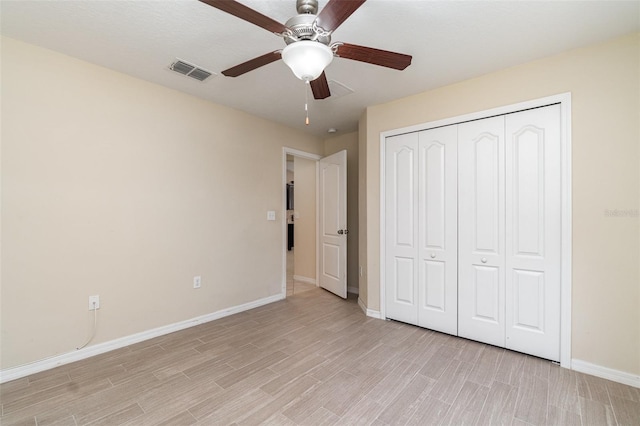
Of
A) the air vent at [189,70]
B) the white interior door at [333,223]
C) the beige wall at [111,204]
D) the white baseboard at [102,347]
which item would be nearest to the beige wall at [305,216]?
the white interior door at [333,223]

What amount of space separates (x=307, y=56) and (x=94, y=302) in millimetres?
2712

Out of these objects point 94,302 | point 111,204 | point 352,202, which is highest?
point 352,202

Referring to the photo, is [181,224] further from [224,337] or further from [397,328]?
[397,328]

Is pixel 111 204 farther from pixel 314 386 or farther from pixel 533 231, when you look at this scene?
pixel 533 231

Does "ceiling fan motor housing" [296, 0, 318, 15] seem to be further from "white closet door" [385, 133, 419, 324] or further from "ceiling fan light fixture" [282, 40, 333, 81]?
"white closet door" [385, 133, 419, 324]

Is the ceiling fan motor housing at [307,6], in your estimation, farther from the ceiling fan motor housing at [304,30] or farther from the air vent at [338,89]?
the air vent at [338,89]

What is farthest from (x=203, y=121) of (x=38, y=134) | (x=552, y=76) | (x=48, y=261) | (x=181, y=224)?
(x=552, y=76)

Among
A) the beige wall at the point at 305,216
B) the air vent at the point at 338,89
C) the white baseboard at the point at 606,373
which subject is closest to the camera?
the white baseboard at the point at 606,373

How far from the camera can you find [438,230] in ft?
9.80

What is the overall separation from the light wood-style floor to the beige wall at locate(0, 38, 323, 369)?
43 cm

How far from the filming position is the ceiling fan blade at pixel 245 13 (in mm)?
1261

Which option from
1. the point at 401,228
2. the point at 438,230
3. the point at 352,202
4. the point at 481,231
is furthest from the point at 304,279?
the point at 481,231

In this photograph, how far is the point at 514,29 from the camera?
2.01 metres

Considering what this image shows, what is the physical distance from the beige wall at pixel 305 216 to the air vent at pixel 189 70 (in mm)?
2444
